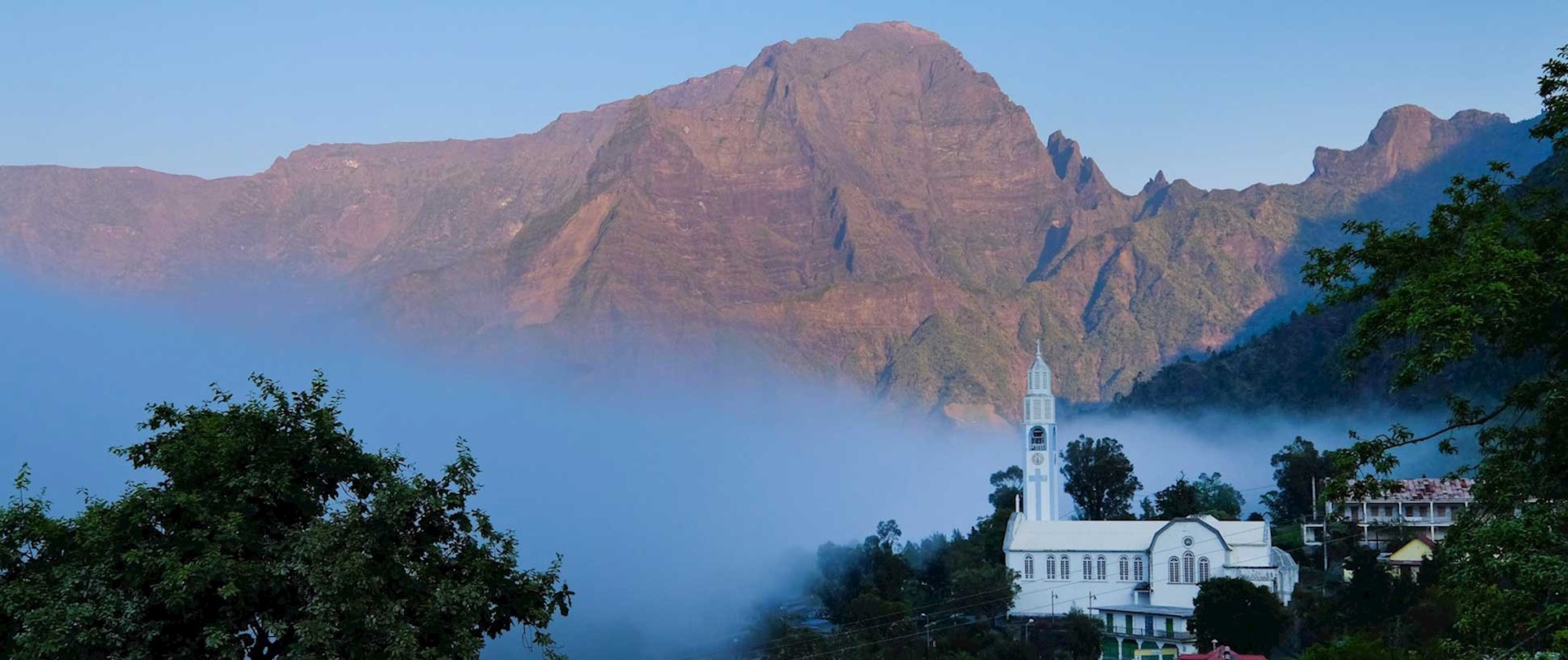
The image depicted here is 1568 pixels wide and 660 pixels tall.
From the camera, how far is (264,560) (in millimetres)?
25891

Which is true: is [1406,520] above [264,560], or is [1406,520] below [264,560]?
above

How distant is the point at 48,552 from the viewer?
26.8 m

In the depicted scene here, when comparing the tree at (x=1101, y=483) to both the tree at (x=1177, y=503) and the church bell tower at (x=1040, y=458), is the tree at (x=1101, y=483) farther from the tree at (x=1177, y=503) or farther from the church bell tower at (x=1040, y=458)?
the church bell tower at (x=1040, y=458)

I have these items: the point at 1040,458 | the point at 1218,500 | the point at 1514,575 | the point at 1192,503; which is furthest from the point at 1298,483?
the point at 1514,575

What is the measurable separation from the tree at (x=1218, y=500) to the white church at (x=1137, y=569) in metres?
20.1

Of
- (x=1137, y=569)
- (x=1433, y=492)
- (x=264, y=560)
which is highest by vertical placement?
(x=1433, y=492)

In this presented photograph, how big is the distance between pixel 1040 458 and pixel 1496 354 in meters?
108

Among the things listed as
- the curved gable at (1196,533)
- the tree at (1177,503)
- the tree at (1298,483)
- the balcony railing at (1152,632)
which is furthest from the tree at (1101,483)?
the balcony railing at (1152,632)

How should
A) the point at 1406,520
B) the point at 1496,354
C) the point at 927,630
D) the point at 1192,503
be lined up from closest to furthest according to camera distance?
1. the point at 1496,354
2. the point at 927,630
3. the point at 1406,520
4. the point at 1192,503

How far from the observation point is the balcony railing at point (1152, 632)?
319 feet

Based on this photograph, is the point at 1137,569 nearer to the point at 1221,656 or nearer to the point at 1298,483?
the point at 1221,656

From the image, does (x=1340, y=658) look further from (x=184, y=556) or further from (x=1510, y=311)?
(x=184, y=556)

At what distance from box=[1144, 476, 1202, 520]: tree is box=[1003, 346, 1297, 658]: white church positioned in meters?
17.0

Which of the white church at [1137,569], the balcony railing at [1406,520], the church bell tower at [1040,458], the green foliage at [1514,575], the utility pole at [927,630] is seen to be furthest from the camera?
the church bell tower at [1040,458]
